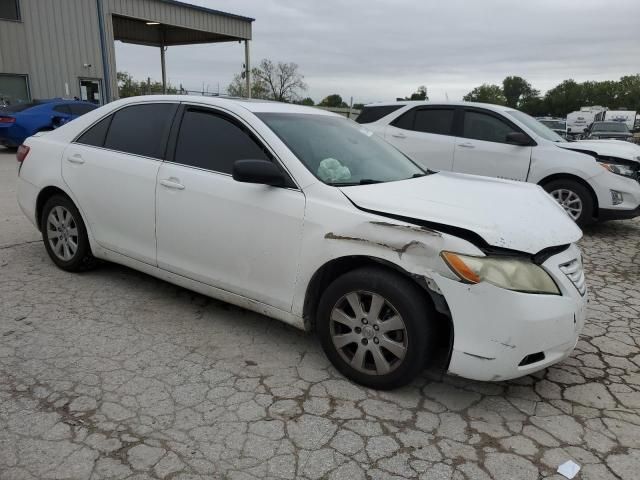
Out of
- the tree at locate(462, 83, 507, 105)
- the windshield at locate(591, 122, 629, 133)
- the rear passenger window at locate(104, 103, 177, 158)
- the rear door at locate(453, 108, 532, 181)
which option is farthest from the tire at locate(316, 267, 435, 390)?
the tree at locate(462, 83, 507, 105)

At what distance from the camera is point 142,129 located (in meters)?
4.00

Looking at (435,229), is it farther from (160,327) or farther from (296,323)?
(160,327)

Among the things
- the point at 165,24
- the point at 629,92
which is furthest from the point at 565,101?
the point at 165,24

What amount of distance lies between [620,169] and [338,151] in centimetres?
520

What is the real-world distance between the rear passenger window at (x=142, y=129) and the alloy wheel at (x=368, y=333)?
188 centimetres

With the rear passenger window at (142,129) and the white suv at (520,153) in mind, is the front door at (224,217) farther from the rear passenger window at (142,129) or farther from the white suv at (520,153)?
the white suv at (520,153)

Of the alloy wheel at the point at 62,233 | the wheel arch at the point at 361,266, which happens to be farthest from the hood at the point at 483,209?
the alloy wheel at the point at 62,233

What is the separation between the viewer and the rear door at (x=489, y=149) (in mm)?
7258

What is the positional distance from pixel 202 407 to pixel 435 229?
1549 millimetres

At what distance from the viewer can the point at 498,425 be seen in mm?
2678

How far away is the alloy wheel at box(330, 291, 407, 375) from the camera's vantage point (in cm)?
278

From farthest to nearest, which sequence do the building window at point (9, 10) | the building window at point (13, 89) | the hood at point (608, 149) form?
the building window at point (13, 89) → the building window at point (9, 10) → the hood at point (608, 149)

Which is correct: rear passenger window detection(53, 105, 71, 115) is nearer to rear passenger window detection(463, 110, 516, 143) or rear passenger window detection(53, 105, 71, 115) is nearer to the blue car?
the blue car

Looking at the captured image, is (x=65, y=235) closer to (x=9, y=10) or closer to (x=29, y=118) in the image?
(x=29, y=118)
